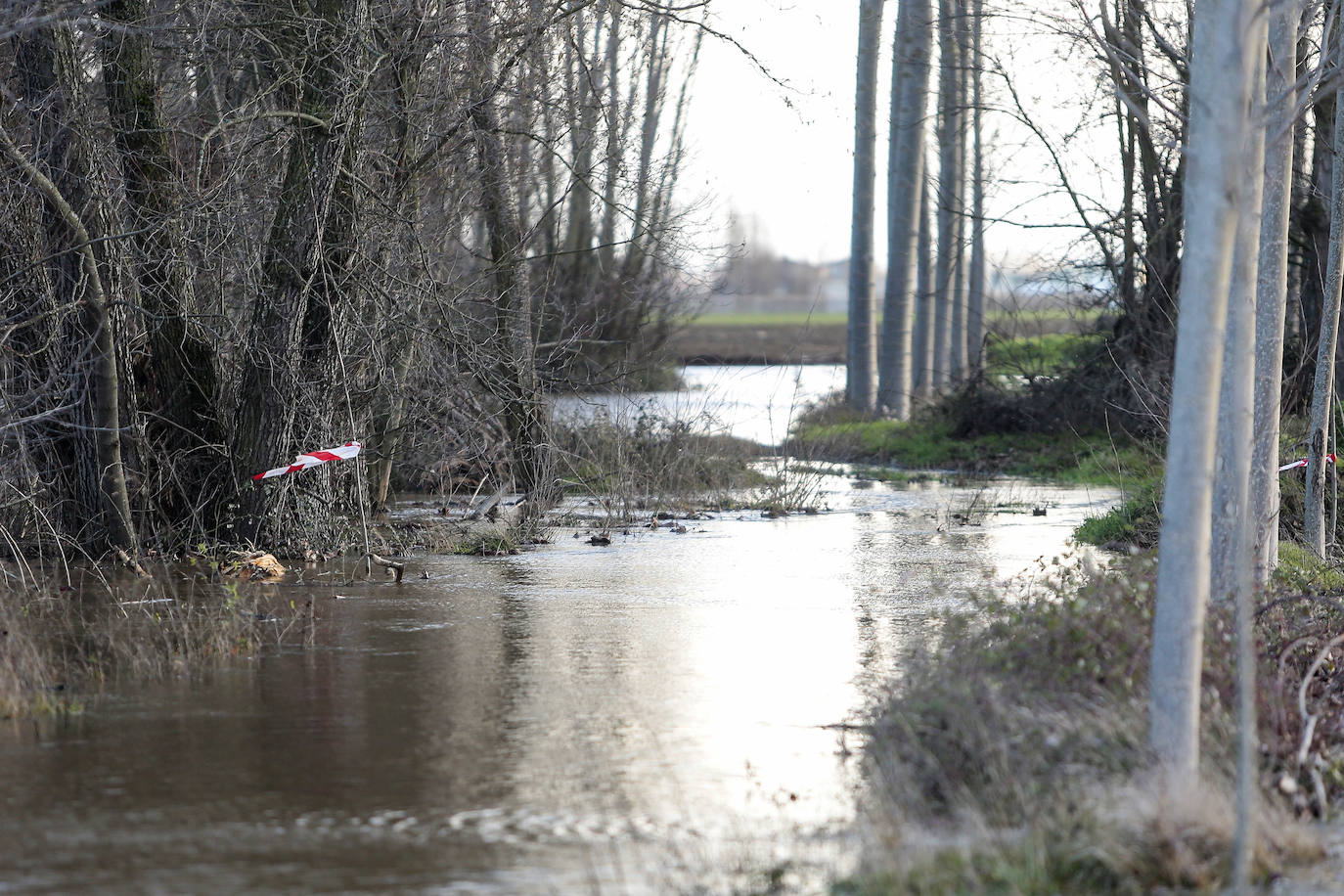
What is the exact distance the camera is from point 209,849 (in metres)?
5.48

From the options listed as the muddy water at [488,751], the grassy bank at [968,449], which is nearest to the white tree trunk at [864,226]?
the grassy bank at [968,449]

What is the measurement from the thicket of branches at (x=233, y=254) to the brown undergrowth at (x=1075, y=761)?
23.3ft

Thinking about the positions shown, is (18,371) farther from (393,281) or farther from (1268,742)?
(1268,742)

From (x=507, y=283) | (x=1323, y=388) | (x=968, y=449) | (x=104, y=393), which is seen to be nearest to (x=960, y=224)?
(x=968, y=449)

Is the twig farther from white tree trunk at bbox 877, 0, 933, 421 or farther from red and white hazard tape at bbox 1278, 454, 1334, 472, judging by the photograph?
white tree trunk at bbox 877, 0, 933, 421

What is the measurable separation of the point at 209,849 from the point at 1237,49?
15.9ft

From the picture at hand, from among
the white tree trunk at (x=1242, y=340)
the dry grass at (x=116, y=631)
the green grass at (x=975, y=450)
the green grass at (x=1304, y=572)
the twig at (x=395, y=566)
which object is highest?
the white tree trunk at (x=1242, y=340)

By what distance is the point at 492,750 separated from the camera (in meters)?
6.98

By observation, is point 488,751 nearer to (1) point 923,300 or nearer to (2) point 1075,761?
(2) point 1075,761

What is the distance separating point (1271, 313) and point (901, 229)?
69.1 feet

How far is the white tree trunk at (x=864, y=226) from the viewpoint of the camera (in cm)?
2956

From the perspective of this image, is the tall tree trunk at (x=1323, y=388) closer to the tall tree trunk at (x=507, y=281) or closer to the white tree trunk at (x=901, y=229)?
the tall tree trunk at (x=507, y=281)

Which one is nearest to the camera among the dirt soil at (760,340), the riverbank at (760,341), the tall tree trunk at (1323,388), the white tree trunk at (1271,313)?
the white tree trunk at (1271,313)

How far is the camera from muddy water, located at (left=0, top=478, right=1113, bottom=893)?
5367 mm
